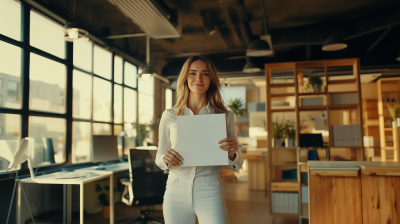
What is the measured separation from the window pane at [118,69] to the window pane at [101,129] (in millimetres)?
1187

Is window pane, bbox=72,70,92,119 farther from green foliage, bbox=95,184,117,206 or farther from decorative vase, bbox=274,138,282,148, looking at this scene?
decorative vase, bbox=274,138,282,148

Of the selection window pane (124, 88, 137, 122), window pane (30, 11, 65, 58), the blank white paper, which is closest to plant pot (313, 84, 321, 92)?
the blank white paper

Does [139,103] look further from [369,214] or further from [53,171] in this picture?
[369,214]

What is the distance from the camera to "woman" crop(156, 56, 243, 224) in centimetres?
142

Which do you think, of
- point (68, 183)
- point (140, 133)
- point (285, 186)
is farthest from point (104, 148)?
point (285, 186)

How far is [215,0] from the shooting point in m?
5.74

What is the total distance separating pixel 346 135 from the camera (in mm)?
4730

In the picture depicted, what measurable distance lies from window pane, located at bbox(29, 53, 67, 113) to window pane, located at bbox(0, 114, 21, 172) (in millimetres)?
377

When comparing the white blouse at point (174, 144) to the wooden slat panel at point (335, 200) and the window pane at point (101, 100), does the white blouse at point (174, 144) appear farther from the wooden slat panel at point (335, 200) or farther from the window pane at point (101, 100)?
the window pane at point (101, 100)

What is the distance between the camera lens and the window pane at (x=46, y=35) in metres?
4.44

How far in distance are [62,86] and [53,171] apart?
143 cm

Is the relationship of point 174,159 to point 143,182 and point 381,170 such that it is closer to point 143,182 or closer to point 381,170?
point 381,170

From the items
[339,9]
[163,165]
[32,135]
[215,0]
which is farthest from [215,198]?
[339,9]

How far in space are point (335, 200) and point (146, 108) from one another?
661 cm
